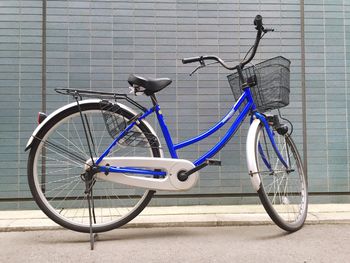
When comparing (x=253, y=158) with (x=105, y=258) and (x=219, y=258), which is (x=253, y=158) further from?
(x=105, y=258)

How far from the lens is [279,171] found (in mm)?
3408

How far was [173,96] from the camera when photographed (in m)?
4.57

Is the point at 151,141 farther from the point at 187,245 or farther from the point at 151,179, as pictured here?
the point at 187,245

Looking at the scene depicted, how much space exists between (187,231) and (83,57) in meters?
2.40

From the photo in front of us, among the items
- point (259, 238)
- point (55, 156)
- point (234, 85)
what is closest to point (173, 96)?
point (234, 85)

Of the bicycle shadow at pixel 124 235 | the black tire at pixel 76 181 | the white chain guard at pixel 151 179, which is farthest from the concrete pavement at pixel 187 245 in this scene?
the white chain guard at pixel 151 179

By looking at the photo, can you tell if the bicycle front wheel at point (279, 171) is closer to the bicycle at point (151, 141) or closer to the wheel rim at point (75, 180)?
the bicycle at point (151, 141)

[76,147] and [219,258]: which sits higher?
[76,147]

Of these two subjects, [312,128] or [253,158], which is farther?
[312,128]

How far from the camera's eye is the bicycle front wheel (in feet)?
10.4

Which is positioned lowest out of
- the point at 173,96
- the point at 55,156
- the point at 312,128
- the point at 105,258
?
the point at 105,258

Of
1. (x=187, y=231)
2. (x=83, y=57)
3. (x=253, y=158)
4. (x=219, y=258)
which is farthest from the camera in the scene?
(x=83, y=57)

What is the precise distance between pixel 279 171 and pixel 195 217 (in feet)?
3.35

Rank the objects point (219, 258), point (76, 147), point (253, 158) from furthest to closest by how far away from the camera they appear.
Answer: point (76, 147), point (253, 158), point (219, 258)
